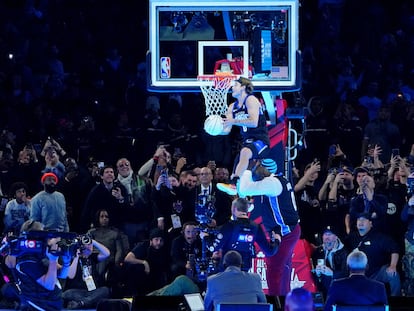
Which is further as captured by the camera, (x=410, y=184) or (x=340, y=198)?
(x=340, y=198)

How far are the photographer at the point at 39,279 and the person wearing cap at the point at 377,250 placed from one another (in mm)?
4381

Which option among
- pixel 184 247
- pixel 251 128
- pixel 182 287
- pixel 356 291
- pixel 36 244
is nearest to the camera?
pixel 356 291

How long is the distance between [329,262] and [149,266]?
7.76 feet

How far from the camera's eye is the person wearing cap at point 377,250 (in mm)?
15008

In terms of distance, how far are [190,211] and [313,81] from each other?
531cm

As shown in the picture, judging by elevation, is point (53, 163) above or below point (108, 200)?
above

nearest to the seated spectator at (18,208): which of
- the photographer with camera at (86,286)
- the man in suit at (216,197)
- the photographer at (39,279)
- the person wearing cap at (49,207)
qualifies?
the person wearing cap at (49,207)

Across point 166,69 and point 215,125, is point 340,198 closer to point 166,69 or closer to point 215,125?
point 166,69

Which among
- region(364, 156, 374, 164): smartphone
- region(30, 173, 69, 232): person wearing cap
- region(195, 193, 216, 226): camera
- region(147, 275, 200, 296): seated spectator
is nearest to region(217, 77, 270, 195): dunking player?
region(195, 193, 216, 226): camera

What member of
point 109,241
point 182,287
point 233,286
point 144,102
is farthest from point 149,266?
point 144,102

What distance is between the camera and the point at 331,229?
15.6 metres

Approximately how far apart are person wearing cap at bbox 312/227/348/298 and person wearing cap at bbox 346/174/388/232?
0.48 m

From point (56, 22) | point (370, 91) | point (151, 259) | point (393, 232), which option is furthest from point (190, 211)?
point (56, 22)

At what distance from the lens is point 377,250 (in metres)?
15.1
